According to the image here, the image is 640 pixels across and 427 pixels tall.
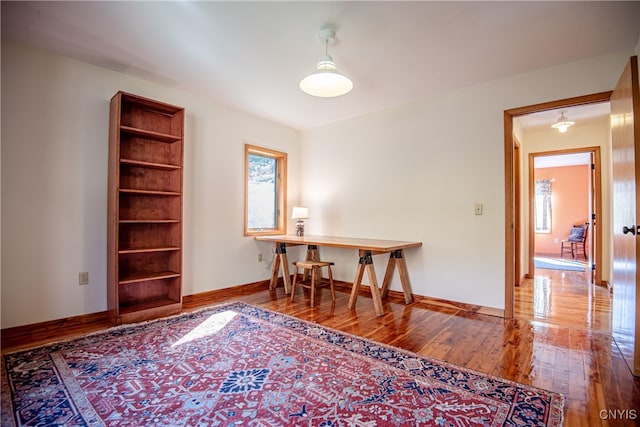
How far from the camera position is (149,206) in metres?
3.19

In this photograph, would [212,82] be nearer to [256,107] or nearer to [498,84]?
[256,107]

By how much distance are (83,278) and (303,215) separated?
2.56m

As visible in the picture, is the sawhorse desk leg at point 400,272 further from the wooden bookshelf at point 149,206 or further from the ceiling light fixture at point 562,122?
the ceiling light fixture at point 562,122

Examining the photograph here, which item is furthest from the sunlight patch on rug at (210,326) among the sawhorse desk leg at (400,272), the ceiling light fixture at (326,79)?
the ceiling light fixture at (326,79)

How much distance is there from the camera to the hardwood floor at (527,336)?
169 cm

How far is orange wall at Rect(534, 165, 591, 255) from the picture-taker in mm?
7801

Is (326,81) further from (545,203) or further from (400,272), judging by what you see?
(545,203)

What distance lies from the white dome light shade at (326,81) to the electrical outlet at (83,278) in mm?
2550

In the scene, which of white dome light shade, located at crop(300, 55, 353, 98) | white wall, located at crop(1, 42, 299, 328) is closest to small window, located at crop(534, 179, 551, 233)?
white dome light shade, located at crop(300, 55, 353, 98)

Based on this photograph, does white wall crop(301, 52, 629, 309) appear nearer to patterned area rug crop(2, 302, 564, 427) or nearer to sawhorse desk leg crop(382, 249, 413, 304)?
sawhorse desk leg crop(382, 249, 413, 304)

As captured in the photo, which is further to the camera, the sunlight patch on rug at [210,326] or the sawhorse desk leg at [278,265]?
the sawhorse desk leg at [278,265]

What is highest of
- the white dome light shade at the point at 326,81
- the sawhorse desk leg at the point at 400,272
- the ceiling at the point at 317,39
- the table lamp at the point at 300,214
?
the ceiling at the point at 317,39

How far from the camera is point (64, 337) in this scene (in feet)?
8.06

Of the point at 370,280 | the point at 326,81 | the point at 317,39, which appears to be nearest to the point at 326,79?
the point at 326,81
